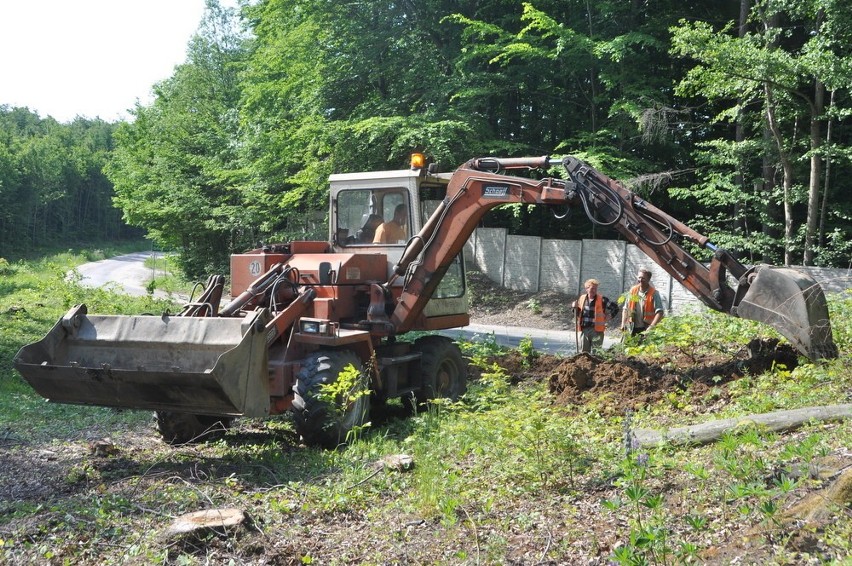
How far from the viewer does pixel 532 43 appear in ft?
78.8

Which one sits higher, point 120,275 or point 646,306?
point 646,306

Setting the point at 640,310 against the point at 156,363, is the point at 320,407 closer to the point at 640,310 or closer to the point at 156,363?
the point at 156,363

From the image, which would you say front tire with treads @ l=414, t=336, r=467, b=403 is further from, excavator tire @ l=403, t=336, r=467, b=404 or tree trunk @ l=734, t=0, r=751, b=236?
tree trunk @ l=734, t=0, r=751, b=236

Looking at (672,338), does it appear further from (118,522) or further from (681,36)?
(681,36)

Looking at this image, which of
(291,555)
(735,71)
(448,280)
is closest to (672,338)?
(448,280)

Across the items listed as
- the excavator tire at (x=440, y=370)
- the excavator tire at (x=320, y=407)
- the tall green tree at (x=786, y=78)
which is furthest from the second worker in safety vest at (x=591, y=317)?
the tall green tree at (x=786, y=78)

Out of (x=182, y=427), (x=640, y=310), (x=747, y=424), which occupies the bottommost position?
(x=182, y=427)

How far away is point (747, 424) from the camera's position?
6141 millimetres

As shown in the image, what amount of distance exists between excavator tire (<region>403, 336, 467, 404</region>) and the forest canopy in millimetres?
9652

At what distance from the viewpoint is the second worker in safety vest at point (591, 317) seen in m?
11.8

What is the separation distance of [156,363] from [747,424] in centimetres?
523

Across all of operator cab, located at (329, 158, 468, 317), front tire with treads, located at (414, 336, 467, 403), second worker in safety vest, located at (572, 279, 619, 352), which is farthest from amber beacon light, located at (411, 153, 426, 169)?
second worker in safety vest, located at (572, 279, 619, 352)

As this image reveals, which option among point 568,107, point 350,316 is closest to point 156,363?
point 350,316

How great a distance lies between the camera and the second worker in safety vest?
11758 mm
